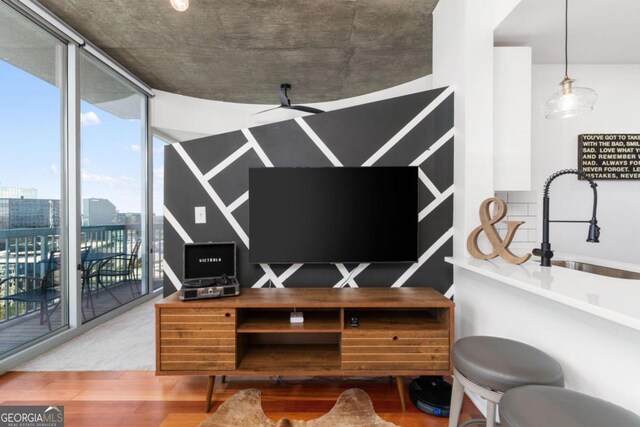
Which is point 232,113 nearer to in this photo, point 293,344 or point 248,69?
point 248,69

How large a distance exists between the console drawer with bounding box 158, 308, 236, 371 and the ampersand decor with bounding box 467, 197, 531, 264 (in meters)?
1.61

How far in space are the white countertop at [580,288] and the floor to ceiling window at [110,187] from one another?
3.70m

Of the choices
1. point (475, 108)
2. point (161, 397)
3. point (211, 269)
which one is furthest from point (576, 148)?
point (161, 397)

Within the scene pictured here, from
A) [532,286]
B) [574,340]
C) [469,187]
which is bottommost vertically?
[574,340]

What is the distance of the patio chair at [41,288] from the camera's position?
2.43 meters

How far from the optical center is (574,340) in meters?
1.28

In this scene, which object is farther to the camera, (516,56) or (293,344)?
(293,344)

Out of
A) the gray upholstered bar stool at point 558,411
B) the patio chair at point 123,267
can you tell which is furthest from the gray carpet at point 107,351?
the gray upholstered bar stool at point 558,411

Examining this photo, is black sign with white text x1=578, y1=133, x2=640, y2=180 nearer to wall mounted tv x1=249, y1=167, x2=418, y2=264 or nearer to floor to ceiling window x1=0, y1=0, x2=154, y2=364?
wall mounted tv x1=249, y1=167, x2=418, y2=264

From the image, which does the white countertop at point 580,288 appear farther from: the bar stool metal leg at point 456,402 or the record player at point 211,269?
the record player at point 211,269

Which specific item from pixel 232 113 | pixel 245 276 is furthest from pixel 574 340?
pixel 232 113

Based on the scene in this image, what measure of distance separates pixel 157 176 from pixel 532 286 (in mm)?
4497

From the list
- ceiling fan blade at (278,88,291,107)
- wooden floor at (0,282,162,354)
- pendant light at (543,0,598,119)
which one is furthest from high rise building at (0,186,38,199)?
pendant light at (543,0,598,119)

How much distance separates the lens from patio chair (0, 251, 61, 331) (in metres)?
2.43
